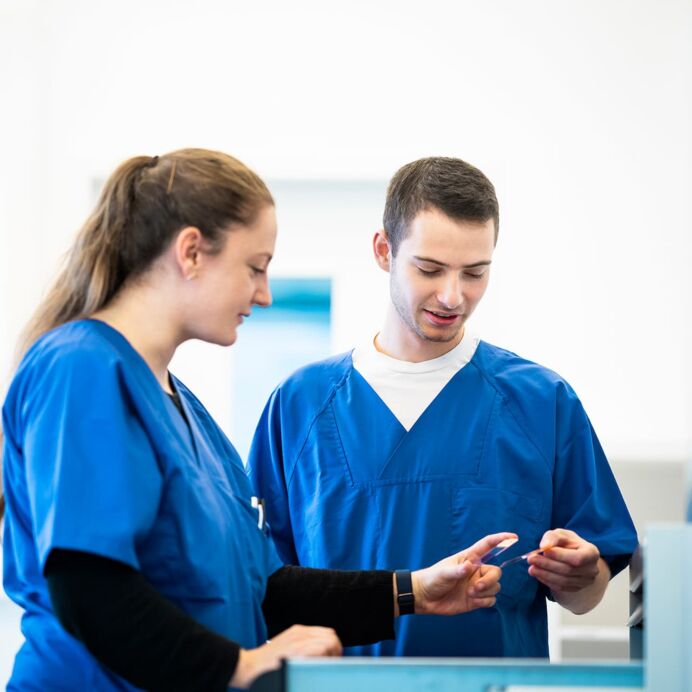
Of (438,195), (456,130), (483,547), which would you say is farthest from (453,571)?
(456,130)

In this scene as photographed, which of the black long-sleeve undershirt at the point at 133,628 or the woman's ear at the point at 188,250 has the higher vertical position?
the woman's ear at the point at 188,250

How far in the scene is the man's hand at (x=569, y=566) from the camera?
139cm

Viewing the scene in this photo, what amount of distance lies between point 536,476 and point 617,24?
178cm

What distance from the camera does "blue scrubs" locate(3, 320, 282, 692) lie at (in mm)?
957

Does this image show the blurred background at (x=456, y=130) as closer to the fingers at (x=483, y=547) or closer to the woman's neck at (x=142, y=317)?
the fingers at (x=483, y=547)

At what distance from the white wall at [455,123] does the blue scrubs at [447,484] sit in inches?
50.3

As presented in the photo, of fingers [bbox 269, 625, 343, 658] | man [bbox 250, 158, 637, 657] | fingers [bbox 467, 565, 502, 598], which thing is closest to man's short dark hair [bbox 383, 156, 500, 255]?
man [bbox 250, 158, 637, 657]

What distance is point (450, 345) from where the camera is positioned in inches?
64.9

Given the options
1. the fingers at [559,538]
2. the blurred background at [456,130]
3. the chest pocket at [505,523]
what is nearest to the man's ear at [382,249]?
the chest pocket at [505,523]

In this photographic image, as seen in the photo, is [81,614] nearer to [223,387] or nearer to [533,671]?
[533,671]

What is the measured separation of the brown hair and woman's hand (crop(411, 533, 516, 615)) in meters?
0.51

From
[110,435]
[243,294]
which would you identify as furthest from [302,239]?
[110,435]

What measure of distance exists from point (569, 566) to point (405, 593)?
241 millimetres

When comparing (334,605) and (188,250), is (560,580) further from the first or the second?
(188,250)
